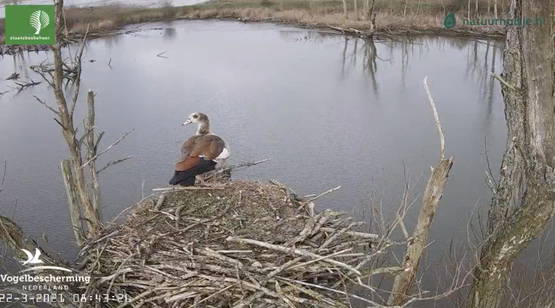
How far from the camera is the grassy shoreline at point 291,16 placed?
25.1 m

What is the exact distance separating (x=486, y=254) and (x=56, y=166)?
361 inches

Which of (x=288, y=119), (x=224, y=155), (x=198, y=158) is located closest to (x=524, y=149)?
(x=224, y=155)

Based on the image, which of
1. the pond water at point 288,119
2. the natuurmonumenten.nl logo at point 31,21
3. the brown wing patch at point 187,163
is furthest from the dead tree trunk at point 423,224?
the natuurmonumenten.nl logo at point 31,21

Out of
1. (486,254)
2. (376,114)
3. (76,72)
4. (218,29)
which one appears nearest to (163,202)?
(76,72)

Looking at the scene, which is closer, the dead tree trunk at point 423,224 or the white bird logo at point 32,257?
the white bird logo at point 32,257

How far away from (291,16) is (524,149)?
25158mm

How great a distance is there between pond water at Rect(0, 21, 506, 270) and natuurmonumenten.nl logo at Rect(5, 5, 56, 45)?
231cm

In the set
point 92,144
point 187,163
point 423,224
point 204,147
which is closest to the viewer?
point 423,224

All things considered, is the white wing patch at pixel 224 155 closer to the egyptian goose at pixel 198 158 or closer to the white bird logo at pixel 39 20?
the egyptian goose at pixel 198 158

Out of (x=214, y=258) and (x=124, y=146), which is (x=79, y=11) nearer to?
(x=124, y=146)

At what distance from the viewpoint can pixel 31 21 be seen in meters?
12.5

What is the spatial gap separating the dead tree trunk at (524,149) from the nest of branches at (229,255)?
155 cm

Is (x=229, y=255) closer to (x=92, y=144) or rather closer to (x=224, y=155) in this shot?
(x=224, y=155)

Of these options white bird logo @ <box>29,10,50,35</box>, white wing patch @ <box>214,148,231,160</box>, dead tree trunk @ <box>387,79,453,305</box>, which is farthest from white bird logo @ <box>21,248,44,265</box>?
Result: white bird logo @ <box>29,10,50,35</box>
